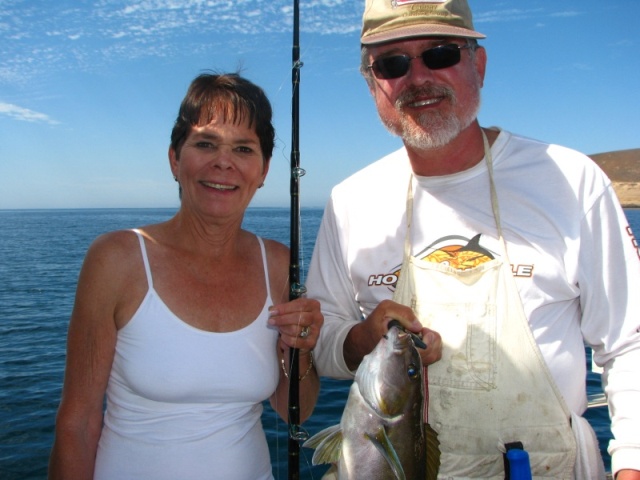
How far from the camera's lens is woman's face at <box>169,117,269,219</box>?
2795 millimetres

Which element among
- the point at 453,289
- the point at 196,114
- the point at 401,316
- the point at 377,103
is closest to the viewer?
the point at 401,316

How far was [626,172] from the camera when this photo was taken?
87812 mm

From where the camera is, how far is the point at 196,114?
2834mm

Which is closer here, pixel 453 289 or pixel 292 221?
pixel 453 289

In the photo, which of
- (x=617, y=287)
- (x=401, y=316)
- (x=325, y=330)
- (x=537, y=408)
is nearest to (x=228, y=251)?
(x=325, y=330)

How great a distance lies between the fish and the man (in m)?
0.16

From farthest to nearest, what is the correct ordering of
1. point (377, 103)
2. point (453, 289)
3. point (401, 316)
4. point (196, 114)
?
point (377, 103) < point (196, 114) < point (453, 289) < point (401, 316)

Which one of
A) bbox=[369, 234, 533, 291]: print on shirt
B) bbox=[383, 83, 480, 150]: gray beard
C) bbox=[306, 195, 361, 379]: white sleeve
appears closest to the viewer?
bbox=[369, 234, 533, 291]: print on shirt

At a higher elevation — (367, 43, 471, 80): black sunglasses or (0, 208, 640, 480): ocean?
(367, 43, 471, 80): black sunglasses

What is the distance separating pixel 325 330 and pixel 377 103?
1438 mm

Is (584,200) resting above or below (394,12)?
below

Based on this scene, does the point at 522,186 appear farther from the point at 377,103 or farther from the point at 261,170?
the point at 261,170

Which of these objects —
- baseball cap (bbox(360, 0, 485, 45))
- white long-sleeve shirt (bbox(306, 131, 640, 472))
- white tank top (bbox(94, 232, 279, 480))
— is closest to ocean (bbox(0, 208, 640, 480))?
white long-sleeve shirt (bbox(306, 131, 640, 472))

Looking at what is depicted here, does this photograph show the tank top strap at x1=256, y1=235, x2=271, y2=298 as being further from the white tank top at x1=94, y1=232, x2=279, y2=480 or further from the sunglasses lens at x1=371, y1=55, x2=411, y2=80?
the sunglasses lens at x1=371, y1=55, x2=411, y2=80
